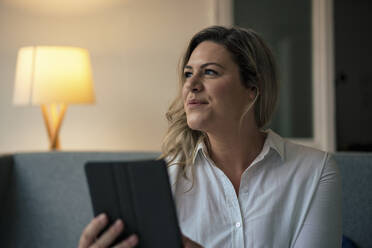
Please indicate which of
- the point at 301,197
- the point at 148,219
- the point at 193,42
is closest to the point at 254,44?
the point at 193,42

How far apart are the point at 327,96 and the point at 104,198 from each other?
2.41 meters

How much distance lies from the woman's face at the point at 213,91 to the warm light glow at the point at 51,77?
3.74 ft

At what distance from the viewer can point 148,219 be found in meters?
0.83

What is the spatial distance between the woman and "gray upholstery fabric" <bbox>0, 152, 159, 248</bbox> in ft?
1.93

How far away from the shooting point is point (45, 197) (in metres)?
1.93

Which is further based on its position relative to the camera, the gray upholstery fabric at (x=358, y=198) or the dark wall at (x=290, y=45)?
the dark wall at (x=290, y=45)

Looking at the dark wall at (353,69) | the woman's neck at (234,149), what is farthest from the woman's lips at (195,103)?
the dark wall at (353,69)

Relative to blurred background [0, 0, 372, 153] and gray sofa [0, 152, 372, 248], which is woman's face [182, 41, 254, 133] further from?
blurred background [0, 0, 372, 153]

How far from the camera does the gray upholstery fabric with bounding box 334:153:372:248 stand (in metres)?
1.48

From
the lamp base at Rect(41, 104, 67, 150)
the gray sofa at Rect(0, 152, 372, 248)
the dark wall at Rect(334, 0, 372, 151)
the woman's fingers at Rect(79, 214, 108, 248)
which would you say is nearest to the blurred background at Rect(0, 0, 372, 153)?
the lamp base at Rect(41, 104, 67, 150)

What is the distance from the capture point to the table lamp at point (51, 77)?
225 cm

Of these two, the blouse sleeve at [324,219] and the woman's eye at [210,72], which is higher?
the woman's eye at [210,72]

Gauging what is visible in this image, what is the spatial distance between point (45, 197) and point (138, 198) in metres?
1.26

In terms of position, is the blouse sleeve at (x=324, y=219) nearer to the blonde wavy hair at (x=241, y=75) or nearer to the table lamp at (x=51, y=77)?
the blonde wavy hair at (x=241, y=75)
